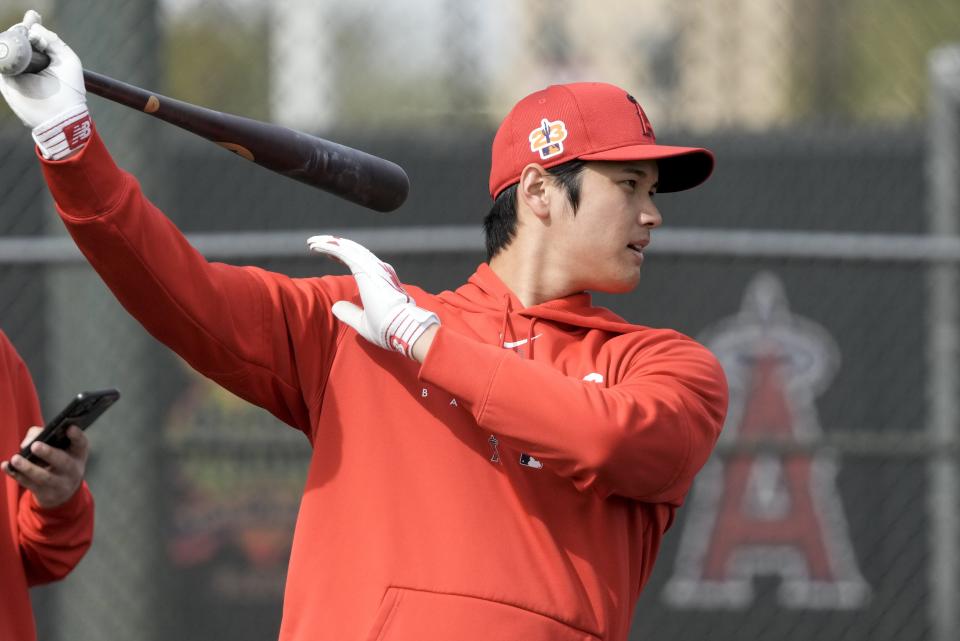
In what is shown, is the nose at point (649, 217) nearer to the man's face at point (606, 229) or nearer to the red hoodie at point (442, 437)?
the man's face at point (606, 229)

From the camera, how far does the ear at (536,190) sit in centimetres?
240

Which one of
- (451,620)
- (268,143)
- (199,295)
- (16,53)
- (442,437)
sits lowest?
(451,620)

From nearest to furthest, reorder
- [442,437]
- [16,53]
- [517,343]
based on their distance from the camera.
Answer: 1. [16,53]
2. [442,437]
3. [517,343]

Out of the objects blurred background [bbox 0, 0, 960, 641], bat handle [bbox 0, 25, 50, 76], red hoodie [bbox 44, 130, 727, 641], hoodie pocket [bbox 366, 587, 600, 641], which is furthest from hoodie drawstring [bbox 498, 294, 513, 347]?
blurred background [bbox 0, 0, 960, 641]

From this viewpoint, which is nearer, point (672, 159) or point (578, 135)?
point (578, 135)

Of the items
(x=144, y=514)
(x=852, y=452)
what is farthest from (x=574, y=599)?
(x=852, y=452)

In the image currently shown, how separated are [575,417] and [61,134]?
82 centimetres

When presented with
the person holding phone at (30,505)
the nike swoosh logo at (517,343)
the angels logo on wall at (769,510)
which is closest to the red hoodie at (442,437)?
the nike swoosh logo at (517,343)

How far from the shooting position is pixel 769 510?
14.7 ft

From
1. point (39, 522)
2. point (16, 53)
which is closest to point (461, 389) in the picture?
point (16, 53)

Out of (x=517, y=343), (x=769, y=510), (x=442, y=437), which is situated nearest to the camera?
(x=442, y=437)

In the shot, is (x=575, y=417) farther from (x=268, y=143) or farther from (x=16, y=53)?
(x=16, y=53)

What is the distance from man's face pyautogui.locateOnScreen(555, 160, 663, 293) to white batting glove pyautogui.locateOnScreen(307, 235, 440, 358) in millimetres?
344

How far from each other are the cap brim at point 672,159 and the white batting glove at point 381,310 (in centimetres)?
43
